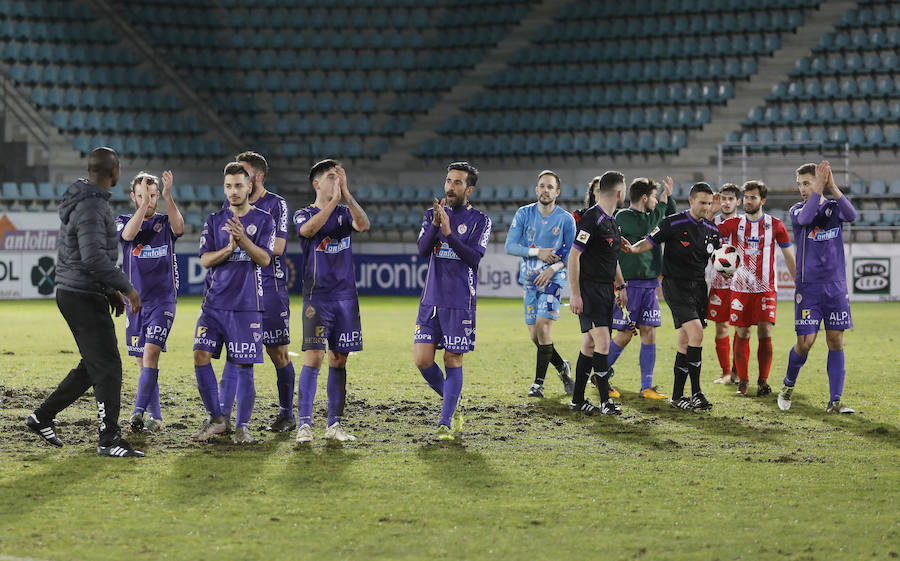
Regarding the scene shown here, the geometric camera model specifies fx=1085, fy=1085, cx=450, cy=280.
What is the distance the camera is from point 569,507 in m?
6.33

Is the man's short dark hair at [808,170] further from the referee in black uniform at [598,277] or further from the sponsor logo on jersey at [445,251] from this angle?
the sponsor logo on jersey at [445,251]

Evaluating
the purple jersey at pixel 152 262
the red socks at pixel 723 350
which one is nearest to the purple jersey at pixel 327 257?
the purple jersey at pixel 152 262

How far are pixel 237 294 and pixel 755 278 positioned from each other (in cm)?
596

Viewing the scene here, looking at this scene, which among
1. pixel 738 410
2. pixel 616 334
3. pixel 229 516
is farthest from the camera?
pixel 616 334

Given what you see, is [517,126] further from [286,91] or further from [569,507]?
[569,507]

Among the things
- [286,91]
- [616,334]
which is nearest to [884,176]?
[286,91]

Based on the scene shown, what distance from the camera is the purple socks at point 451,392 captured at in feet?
28.5

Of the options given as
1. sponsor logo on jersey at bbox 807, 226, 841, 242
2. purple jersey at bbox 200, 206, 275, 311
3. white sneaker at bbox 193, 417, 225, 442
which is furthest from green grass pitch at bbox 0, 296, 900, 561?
sponsor logo on jersey at bbox 807, 226, 841, 242

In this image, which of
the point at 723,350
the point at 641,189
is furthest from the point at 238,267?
the point at 723,350

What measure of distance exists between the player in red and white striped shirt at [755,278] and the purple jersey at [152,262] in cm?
602

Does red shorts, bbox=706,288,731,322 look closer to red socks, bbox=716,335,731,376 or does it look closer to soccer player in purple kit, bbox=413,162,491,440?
red socks, bbox=716,335,731,376

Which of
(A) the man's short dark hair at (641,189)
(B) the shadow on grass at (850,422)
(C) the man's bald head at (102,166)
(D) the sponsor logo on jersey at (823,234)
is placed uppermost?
(A) the man's short dark hair at (641,189)

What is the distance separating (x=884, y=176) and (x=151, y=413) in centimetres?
3048

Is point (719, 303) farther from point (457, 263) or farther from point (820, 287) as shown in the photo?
point (457, 263)
